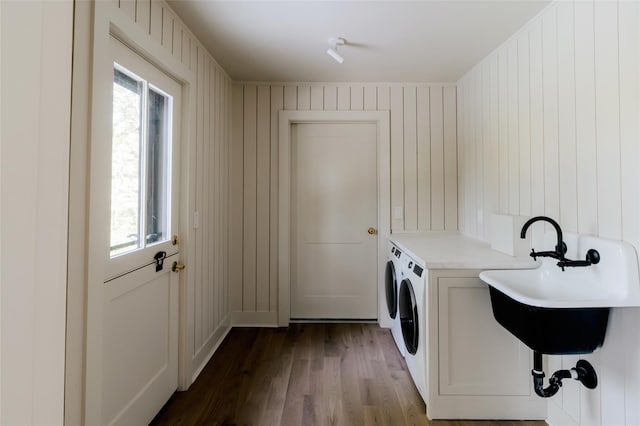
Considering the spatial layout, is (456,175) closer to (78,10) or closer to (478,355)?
(478,355)

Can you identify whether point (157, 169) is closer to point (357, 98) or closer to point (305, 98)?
point (305, 98)

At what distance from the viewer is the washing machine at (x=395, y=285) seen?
95.4 inches

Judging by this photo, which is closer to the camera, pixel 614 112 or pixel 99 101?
pixel 99 101

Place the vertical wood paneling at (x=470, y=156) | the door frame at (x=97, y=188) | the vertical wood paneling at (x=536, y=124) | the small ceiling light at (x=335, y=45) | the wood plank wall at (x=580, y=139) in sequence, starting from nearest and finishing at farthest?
the door frame at (x=97, y=188), the wood plank wall at (x=580, y=139), the vertical wood paneling at (x=536, y=124), the small ceiling light at (x=335, y=45), the vertical wood paneling at (x=470, y=156)

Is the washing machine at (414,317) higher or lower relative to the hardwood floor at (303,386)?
higher

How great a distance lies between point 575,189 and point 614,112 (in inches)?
15.0

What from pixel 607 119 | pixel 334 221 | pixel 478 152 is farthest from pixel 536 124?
pixel 334 221

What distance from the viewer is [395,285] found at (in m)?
2.51

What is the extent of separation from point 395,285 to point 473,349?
2.64 ft

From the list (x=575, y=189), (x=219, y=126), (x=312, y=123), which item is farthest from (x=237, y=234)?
(x=575, y=189)

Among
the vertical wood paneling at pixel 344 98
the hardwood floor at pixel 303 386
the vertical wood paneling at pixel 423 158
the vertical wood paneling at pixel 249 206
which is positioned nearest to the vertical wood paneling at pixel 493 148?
the vertical wood paneling at pixel 423 158

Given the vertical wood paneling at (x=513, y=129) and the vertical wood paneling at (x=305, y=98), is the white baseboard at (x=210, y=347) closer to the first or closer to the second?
the vertical wood paneling at (x=305, y=98)

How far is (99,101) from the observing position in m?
1.24

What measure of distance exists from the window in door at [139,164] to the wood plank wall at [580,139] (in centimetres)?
222
